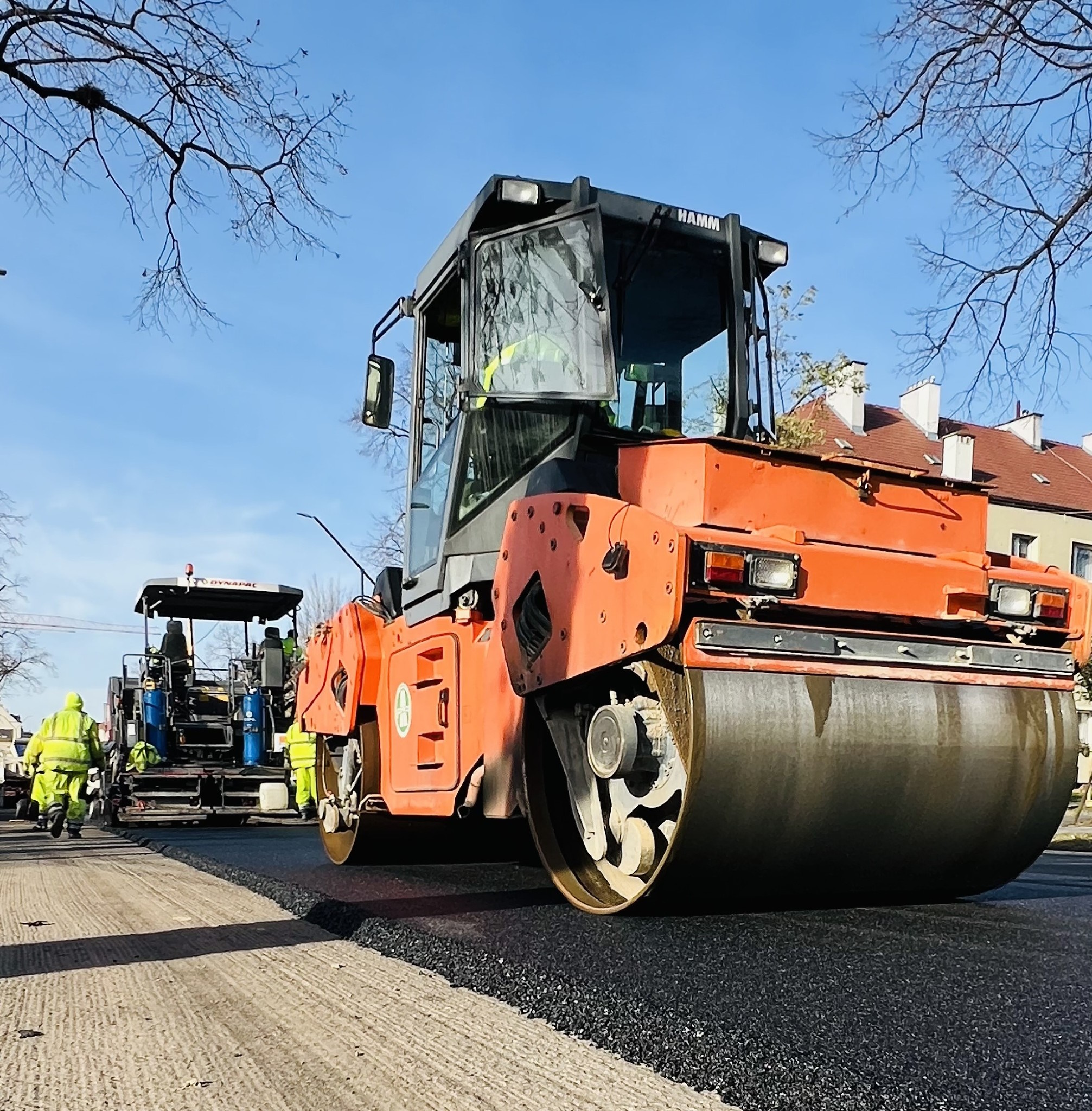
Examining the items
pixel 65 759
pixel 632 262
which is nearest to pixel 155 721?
pixel 65 759

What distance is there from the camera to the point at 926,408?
35.0 metres

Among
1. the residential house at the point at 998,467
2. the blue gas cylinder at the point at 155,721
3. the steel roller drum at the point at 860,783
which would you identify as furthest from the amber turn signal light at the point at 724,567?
the residential house at the point at 998,467

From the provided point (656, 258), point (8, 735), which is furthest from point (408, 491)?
point (8, 735)

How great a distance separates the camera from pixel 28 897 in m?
5.67

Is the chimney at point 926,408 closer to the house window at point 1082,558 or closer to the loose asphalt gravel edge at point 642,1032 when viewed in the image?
the house window at point 1082,558

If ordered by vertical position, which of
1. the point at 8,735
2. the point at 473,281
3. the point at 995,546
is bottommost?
the point at 8,735

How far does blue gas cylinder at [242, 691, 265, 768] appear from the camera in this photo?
14.6 m

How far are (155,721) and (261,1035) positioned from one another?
12.5 metres

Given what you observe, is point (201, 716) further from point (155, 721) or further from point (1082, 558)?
point (1082, 558)

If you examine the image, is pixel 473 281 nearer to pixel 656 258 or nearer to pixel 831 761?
pixel 656 258

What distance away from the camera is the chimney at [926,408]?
34812mm

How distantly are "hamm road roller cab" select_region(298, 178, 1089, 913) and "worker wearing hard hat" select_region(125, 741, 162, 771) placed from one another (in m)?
9.16

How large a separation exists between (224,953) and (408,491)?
261cm

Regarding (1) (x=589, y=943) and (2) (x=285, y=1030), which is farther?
(1) (x=589, y=943)
